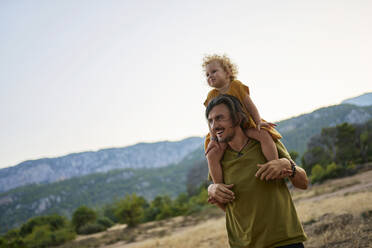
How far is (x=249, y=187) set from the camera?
6.35 feet

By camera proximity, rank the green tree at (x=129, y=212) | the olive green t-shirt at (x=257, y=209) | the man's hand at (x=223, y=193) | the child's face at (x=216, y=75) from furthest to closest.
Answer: the green tree at (x=129, y=212)
the child's face at (x=216, y=75)
the man's hand at (x=223, y=193)
the olive green t-shirt at (x=257, y=209)

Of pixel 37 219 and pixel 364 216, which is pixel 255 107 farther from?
pixel 37 219

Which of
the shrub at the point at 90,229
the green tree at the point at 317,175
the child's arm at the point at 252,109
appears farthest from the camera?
the shrub at the point at 90,229

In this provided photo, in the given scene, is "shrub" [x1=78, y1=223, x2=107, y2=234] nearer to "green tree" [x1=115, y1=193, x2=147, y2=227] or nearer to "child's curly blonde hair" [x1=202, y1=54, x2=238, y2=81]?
"green tree" [x1=115, y1=193, x2=147, y2=227]

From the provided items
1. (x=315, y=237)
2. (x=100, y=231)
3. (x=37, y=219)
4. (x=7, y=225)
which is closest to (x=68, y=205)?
(x=7, y=225)

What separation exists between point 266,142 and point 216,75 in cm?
108

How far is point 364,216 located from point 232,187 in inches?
276

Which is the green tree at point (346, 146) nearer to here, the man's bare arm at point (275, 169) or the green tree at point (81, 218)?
the green tree at point (81, 218)

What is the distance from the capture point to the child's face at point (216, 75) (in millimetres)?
2859

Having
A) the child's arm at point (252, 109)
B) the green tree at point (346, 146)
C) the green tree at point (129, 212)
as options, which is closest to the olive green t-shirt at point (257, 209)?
the child's arm at point (252, 109)

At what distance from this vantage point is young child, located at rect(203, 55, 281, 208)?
205 cm

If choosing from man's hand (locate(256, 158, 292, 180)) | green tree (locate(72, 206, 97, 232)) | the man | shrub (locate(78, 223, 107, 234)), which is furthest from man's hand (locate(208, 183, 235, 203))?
green tree (locate(72, 206, 97, 232))

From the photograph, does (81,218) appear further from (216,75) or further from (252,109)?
(252,109)

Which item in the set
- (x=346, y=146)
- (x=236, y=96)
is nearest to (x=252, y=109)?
(x=236, y=96)
